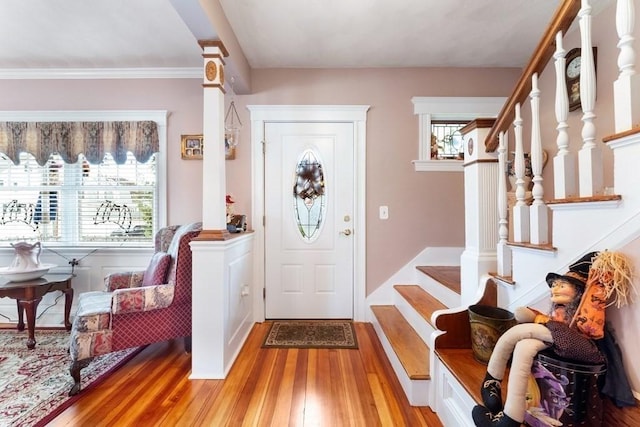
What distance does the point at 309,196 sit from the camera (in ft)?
9.72

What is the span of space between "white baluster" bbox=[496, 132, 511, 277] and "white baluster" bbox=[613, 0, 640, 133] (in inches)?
21.9

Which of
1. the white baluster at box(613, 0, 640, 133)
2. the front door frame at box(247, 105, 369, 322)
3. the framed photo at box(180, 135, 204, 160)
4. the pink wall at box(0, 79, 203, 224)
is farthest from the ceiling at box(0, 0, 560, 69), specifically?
the white baluster at box(613, 0, 640, 133)

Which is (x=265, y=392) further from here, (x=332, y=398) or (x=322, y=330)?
(x=322, y=330)

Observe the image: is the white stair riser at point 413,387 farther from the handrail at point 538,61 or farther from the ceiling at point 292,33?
the ceiling at point 292,33

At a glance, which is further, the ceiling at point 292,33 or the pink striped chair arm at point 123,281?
the pink striped chair arm at point 123,281

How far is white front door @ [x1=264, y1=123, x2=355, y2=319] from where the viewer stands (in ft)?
9.64

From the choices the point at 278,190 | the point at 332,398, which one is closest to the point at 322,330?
the point at 332,398

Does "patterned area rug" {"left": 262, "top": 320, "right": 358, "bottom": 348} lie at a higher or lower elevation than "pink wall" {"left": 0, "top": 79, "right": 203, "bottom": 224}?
lower

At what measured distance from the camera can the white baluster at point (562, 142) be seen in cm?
116

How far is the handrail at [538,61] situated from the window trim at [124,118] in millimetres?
2817

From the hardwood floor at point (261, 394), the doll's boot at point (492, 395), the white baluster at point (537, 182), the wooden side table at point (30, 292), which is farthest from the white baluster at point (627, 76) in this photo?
the wooden side table at point (30, 292)

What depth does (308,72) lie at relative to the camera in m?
2.92

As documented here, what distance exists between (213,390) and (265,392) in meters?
0.33

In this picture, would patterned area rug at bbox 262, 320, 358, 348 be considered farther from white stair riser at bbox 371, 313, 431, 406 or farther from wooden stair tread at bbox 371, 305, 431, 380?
white stair riser at bbox 371, 313, 431, 406
